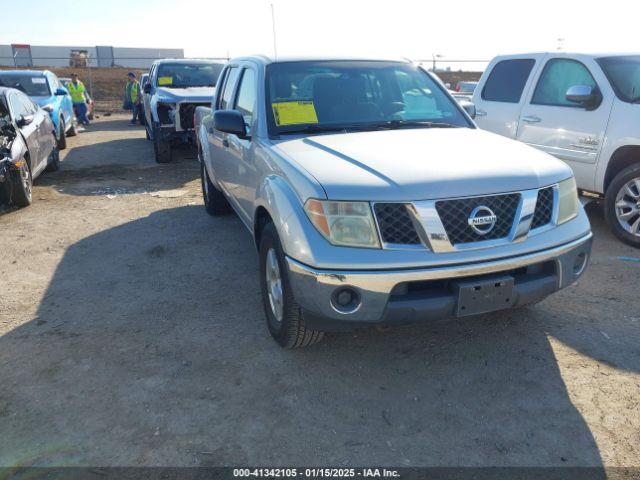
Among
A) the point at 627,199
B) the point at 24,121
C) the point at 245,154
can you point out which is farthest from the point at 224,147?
the point at 24,121

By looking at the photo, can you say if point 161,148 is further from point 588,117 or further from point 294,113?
point 588,117

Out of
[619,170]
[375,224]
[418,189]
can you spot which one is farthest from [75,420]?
[619,170]

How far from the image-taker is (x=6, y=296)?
4324mm

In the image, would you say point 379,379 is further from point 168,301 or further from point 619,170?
point 619,170

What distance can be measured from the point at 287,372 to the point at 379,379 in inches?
21.4

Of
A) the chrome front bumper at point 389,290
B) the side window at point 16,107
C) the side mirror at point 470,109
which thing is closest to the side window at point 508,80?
the side mirror at point 470,109

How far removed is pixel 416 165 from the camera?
9.44 ft

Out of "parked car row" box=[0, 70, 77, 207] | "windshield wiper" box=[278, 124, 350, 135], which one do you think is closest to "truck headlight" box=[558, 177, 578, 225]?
"windshield wiper" box=[278, 124, 350, 135]

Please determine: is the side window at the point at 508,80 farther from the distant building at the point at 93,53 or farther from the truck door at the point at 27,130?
the distant building at the point at 93,53

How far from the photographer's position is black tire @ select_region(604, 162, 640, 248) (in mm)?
5039

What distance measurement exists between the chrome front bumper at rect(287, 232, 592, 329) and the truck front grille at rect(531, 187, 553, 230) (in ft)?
0.61

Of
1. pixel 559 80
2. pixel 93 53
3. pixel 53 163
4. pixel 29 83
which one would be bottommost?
pixel 53 163

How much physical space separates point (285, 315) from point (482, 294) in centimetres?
113

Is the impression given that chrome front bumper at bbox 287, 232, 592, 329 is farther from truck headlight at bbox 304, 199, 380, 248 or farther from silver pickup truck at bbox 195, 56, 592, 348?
truck headlight at bbox 304, 199, 380, 248
